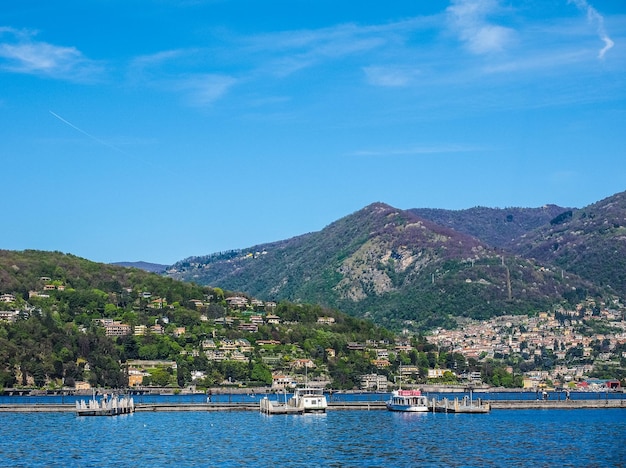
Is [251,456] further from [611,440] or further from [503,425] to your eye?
[503,425]

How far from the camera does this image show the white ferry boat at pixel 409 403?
13100 centimetres

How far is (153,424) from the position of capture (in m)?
107

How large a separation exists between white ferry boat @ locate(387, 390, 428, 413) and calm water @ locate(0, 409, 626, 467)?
16.1 ft

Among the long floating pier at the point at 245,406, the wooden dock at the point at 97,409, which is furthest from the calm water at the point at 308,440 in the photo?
the long floating pier at the point at 245,406

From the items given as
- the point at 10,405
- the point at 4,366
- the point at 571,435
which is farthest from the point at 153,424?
the point at 4,366

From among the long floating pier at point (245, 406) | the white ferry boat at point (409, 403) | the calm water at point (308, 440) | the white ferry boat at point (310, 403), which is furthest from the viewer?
the white ferry boat at point (409, 403)

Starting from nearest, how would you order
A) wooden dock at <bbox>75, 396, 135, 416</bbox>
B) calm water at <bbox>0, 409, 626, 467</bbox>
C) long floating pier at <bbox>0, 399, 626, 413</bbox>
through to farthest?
calm water at <bbox>0, 409, 626, 467</bbox>
wooden dock at <bbox>75, 396, 135, 416</bbox>
long floating pier at <bbox>0, 399, 626, 413</bbox>

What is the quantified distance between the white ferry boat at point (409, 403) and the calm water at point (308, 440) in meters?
4.89

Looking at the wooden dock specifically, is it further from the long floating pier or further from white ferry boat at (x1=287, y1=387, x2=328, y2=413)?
white ferry boat at (x1=287, y1=387, x2=328, y2=413)

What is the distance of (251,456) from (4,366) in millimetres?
114093

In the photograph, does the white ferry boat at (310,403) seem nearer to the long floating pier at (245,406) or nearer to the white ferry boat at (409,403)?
the long floating pier at (245,406)

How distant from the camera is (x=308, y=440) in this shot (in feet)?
291

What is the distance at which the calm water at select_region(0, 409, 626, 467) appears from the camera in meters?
74.1

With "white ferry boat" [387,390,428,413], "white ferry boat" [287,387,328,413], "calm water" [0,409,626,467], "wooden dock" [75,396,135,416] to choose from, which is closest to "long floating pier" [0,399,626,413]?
"white ferry boat" [387,390,428,413]
